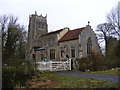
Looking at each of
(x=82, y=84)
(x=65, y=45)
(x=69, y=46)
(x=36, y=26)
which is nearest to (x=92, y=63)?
(x=82, y=84)

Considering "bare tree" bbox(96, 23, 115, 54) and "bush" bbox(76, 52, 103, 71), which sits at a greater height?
"bare tree" bbox(96, 23, 115, 54)

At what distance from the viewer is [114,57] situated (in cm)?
2417

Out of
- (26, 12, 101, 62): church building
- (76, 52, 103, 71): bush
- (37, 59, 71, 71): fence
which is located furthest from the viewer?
(26, 12, 101, 62): church building

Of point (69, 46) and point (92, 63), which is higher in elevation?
point (69, 46)

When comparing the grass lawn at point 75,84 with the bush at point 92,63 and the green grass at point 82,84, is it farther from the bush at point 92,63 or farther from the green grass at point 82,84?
the bush at point 92,63

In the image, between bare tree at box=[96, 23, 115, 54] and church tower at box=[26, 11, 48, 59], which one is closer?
bare tree at box=[96, 23, 115, 54]

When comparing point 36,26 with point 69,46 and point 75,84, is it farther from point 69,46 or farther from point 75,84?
point 75,84

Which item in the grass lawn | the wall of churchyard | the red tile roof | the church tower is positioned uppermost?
the church tower

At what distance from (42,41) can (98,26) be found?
59.0 feet

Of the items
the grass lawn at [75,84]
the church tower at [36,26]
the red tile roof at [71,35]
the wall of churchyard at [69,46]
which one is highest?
the church tower at [36,26]

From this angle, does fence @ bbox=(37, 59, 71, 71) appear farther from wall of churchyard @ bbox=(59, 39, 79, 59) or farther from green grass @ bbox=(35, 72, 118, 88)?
wall of churchyard @ bbox=(59, 39, 79, 59)

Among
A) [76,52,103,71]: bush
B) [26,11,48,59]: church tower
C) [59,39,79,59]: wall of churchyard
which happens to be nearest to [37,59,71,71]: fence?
[76,52,103,71]: bush

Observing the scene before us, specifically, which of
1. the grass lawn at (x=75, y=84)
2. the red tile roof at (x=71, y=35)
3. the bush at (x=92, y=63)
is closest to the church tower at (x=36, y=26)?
the red tile roof at (x=71, y=35)

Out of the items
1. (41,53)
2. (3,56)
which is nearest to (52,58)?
(41,53)
